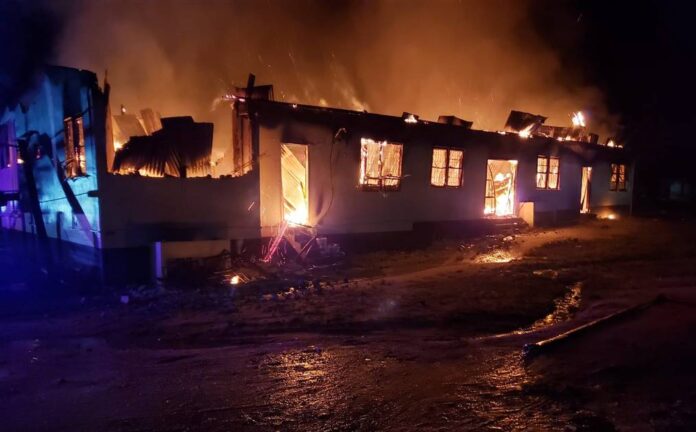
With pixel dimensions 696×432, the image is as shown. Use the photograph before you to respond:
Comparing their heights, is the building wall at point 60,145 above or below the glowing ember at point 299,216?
above

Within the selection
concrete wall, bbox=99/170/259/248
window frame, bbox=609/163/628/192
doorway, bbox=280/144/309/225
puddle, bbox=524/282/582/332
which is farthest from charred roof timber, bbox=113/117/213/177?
window frame, bbox=609/163/628/192

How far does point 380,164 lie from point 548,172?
29.9ft

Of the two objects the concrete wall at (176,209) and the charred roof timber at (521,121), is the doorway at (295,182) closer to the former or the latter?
the concrete wall at (176,209)

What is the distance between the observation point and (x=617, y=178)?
22453 mm

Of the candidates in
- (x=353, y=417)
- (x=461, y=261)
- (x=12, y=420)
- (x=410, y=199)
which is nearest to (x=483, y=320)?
(x=353, y=417)

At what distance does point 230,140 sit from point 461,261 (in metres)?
7.08

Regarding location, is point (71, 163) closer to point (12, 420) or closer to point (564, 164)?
point (12, 420)

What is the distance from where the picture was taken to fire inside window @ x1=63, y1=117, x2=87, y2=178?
963 cm

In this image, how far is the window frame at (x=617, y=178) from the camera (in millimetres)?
22062

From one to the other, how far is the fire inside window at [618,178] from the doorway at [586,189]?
188 cm

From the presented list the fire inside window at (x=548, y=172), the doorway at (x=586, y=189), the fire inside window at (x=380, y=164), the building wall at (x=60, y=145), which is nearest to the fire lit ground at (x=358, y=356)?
the building wall at (x=60, y=145)

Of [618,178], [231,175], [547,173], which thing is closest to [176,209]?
[231,175]

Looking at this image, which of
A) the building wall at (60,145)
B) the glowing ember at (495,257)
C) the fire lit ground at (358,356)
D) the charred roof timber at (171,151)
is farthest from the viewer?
the glowing ember at (495,257)

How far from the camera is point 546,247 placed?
1344 cm
